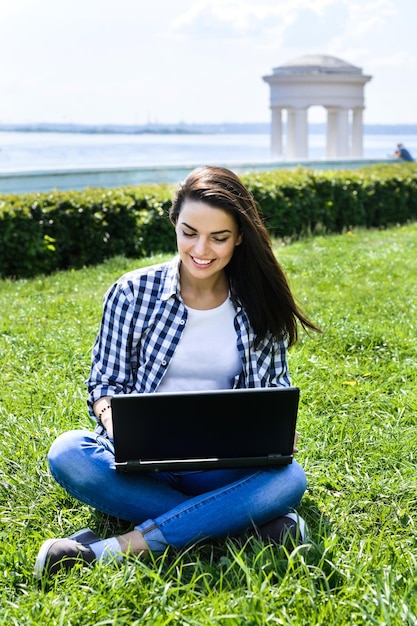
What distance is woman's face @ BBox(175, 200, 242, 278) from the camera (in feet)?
8.48

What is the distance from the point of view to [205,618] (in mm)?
2037

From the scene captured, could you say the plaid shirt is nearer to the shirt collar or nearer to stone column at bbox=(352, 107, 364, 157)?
the shirt collar

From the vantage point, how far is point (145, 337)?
2.77 meters

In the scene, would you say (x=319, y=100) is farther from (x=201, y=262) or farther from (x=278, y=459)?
(x=278, y=459)

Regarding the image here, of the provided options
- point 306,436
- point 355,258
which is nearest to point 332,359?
point 306,436

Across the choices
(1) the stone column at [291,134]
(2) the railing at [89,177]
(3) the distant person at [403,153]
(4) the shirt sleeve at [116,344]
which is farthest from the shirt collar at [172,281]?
(1) the stone column at [291,134]

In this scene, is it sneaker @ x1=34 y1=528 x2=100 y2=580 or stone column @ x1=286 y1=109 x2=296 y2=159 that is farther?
stone column @ x1=286 y1=109 x2=296 y2=159

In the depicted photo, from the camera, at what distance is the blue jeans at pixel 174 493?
2455 millimetres

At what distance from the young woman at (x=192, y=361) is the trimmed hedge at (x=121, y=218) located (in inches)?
131

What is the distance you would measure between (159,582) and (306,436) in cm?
125

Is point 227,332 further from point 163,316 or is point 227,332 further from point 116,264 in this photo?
point 116,264

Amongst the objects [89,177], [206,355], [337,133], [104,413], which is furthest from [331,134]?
[104,413]

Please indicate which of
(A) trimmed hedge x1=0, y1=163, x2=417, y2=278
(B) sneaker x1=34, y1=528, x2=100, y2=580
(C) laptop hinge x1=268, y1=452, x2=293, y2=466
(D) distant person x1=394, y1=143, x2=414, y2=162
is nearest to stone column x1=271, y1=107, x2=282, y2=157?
(D) distant person x1=394, y1=143, x2=414, y2=162

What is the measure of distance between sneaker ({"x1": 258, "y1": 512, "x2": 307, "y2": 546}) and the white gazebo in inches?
751
